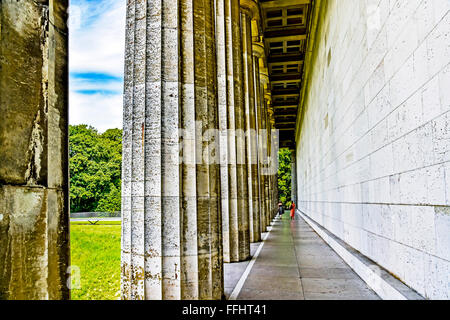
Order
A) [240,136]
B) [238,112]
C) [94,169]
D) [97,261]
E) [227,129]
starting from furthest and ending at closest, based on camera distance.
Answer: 1. [97,261]
2. [240,136]
3. [94,169]
4. [238,112]
5. [227,129]

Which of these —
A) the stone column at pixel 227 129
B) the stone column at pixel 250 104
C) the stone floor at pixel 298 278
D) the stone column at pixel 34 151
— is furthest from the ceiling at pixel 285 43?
the stone column at pixel 34 151

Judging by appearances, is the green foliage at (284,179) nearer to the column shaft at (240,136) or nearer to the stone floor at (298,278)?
the stone floor at (298,278)

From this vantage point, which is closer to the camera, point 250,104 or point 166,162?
point 166,162

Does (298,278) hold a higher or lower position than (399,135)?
lower

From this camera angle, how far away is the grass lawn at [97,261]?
14.0 meters

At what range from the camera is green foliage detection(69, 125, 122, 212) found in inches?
497

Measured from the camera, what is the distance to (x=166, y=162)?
649 cm

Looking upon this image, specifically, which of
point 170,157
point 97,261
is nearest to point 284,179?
point 97,261

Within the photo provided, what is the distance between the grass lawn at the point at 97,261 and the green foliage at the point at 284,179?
5858 centimetres

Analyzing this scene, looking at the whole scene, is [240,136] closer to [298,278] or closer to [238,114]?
[238,114]

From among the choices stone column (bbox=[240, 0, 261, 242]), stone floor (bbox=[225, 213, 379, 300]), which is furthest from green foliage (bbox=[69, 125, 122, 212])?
stone column (bbox=[240, 0, 261, 242])

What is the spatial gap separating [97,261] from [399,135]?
676 inches

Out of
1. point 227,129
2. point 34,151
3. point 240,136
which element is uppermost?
point 227,129
